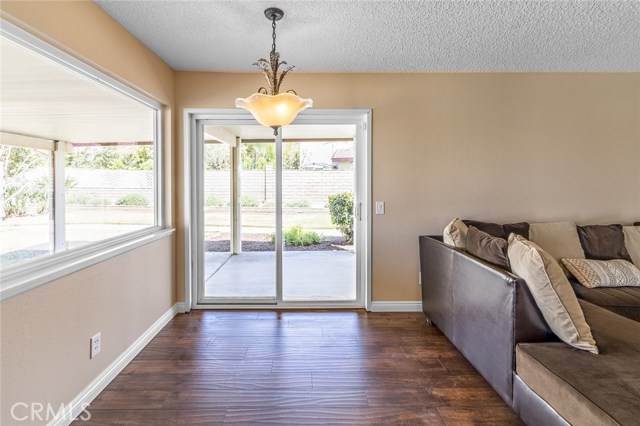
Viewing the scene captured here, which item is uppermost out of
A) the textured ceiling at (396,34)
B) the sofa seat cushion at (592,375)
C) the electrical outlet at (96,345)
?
the textured ceiling at (396,34)

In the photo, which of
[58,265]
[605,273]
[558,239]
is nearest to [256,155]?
[58,265]

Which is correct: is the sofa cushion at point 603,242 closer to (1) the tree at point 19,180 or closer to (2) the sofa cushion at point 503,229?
(2) the sofa cushion at point 503,229

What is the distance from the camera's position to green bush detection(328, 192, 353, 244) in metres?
3.55

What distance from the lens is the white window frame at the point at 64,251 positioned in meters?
1.50

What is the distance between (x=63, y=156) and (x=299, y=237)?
7.09 feet

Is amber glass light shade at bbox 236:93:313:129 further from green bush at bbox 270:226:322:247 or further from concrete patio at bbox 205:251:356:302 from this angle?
concrete patio at bbox 205:251:356:302

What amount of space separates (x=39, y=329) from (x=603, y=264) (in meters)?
3.89

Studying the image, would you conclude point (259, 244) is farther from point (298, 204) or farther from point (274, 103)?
point (274, 103)

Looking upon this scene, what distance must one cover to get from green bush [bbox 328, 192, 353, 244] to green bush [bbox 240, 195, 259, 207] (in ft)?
2.68

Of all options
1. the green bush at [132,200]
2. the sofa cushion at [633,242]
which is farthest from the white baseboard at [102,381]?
A: the sofa cushion at [633,242]

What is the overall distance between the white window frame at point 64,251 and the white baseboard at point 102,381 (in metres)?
0.74

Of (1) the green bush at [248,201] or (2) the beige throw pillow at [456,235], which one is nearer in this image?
(2) the beige throw pillow at [456,235]

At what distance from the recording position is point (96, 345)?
2.05m

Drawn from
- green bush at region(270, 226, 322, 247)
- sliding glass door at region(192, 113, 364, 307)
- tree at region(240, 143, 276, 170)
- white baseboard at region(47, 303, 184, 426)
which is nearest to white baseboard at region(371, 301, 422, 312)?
sliding glass door at region(192, 113, 364, 307)
